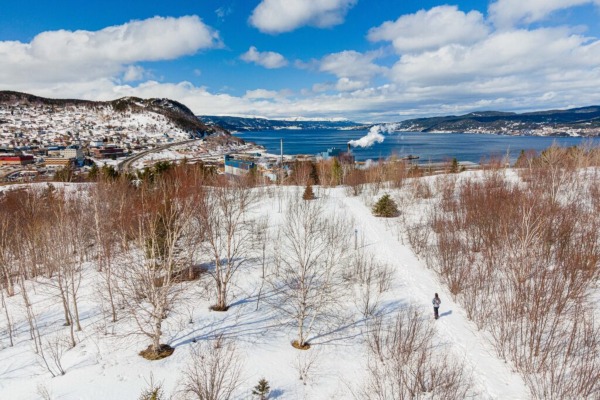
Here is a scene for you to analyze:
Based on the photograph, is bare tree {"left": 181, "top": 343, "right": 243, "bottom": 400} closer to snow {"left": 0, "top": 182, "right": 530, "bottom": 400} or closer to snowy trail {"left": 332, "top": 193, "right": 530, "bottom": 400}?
snow {"left": 0, "top": 182, "right": 530, "bottom": 400}

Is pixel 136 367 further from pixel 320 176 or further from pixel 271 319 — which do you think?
pixel 320 176

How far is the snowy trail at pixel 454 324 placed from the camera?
38.6ft

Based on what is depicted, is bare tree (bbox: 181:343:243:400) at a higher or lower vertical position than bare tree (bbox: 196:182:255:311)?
lower

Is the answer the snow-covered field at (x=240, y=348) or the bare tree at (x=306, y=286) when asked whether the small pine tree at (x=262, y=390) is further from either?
the bare tree at (x=306, y=286)

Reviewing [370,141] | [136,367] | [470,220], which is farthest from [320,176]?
[370,141]

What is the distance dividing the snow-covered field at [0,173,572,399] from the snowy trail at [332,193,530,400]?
5cm

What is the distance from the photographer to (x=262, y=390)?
1141 cm

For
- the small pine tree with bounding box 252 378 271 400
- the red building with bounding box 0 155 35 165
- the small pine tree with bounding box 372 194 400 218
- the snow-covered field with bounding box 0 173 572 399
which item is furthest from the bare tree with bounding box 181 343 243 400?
the red building with bounding box 0 155 35 165

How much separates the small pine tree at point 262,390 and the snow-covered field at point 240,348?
313mm

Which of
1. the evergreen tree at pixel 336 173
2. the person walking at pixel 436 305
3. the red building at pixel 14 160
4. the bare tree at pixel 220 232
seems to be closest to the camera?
the person walking at pixel 436 305

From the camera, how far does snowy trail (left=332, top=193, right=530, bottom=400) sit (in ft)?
38.6

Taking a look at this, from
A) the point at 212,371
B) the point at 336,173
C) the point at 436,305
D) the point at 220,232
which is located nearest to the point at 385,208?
the point at 336,173

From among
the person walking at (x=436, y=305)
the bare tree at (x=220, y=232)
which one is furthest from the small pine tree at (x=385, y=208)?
the person walking at (x=436, y=305)

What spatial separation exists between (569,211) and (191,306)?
90.2 feet
